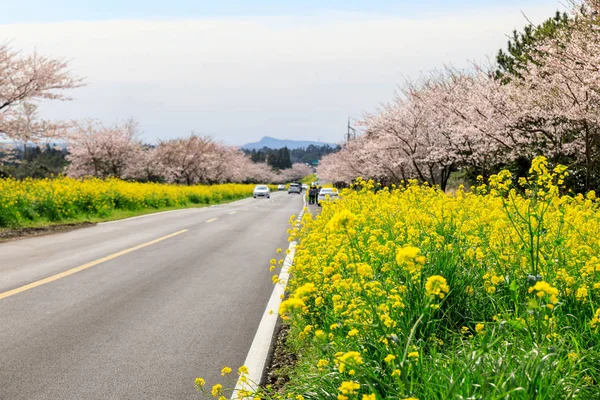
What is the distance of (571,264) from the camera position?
478 cm

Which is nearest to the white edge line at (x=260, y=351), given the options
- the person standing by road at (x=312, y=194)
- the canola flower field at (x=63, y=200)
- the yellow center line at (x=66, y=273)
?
the yellow center line at (x=66, y=273)

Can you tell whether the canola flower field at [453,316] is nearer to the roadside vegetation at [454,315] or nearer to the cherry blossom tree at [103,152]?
the roadside vegetation at [454,315]

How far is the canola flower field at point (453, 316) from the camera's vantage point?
275cm

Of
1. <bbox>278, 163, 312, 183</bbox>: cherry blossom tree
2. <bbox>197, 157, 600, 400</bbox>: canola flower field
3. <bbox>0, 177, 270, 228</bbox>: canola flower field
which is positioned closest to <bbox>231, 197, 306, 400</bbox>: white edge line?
<bbox>197, 157, 600, 400</bbox>: canola flower field

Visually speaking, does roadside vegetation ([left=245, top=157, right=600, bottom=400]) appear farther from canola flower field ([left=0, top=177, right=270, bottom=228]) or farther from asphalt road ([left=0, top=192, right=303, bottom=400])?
canola flower field ([left=0, top=177, right=270, bottom=228])

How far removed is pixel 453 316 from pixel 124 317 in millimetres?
3645

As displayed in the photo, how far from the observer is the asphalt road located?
4.21m

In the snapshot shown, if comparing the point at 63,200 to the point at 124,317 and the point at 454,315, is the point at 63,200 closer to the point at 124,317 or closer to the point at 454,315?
the point at 124,317

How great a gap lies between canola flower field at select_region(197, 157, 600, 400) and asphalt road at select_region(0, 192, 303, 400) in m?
0.86

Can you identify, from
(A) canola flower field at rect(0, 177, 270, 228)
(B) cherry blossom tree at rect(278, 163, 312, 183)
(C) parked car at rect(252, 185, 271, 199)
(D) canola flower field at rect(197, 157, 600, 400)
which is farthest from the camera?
(B) cherry blossom tree at rect(278, 163, 312, 183)

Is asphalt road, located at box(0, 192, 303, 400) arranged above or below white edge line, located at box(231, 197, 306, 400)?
above

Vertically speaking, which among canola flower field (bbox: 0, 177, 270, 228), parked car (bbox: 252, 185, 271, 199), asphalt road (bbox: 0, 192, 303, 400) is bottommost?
parked car (bbox: 252, 185, 271, 199)

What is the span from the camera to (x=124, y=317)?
19.6 ft

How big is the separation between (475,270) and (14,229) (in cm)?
1340
